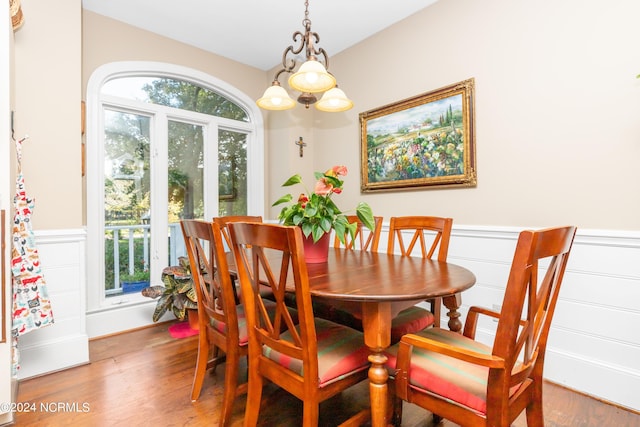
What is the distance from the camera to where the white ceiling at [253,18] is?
2.69 m

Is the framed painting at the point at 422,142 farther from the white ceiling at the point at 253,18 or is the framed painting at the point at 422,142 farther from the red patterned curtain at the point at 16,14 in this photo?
the red patterned curtain at the point at 16,14

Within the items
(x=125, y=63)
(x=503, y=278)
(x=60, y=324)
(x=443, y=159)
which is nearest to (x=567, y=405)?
(x=503, y=278)

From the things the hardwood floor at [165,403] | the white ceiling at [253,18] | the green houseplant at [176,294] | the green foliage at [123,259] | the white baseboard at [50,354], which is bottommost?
the hardwood floor at [165,403]

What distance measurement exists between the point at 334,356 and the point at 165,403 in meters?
1.19

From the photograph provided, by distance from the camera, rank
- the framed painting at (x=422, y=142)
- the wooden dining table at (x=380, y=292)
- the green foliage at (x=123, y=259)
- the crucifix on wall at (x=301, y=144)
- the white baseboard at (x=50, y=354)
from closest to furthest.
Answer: the wooden dining table at (x=380, y=292) < the white baseboard at (x=50, y=354) < the framed painting at (x=422, y=142) < the green foliage at (x=123, y=259) < the crucifix on wall at (x=301, y=144)

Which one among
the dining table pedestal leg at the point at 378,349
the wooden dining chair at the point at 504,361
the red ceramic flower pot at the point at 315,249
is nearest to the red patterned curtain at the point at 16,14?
the red ceramic flower pot at the point at 315,249

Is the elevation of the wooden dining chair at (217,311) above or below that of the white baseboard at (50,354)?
above

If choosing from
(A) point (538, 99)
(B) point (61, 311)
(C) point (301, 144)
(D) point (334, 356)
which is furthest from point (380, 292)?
(C) point (301, 144)

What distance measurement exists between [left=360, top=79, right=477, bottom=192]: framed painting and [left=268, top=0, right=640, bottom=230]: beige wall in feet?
0.27

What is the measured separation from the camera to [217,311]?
5.59 ft

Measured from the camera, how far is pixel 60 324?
2.27 meters

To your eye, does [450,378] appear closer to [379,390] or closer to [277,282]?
[379,390]

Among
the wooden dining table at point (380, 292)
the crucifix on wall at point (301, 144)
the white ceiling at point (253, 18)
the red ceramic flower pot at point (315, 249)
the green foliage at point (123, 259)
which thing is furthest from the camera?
the crucifix on wall at point (301, 144)

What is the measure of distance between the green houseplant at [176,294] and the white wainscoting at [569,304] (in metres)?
0.56
